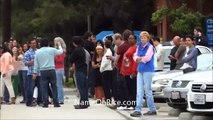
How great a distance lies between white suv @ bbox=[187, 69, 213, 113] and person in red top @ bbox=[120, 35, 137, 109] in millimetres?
2604

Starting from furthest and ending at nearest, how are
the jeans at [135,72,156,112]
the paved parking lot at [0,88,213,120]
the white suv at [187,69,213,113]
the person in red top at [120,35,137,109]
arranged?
1. the person in red top at [120,35,137,109]
2. the paved parking lot at [0,88,213,120]
3. the jeans at [135,72,156,112]
4. the white suv at [187,69,213,113]

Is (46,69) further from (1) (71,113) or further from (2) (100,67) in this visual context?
(1) (71,113)

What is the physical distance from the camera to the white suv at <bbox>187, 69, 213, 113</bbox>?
1151 cm

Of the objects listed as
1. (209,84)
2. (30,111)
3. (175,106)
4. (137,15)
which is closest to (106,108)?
(30,111)

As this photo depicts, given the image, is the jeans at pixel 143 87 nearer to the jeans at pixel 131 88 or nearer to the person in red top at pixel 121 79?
the jeans at pixel 131 88

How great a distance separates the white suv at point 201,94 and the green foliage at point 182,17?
44.7 ft

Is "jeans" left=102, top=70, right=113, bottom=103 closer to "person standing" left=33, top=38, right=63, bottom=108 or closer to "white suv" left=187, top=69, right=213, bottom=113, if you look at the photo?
"person standing" left=33, top=38, right=63, bottom=108

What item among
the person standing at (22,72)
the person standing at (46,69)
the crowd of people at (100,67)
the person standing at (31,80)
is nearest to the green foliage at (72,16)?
the person standing at (22,72)

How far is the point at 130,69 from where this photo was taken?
14359 millimetres

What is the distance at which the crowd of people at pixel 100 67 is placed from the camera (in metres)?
13.5

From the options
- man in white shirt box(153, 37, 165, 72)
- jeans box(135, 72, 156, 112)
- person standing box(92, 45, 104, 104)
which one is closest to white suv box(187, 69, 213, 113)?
jeans box(135, 72, 156, 112)

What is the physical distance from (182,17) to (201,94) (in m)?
14.8

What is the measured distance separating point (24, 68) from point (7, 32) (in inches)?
606

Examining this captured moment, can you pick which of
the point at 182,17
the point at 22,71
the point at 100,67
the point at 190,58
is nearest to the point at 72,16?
the point at 182,17
